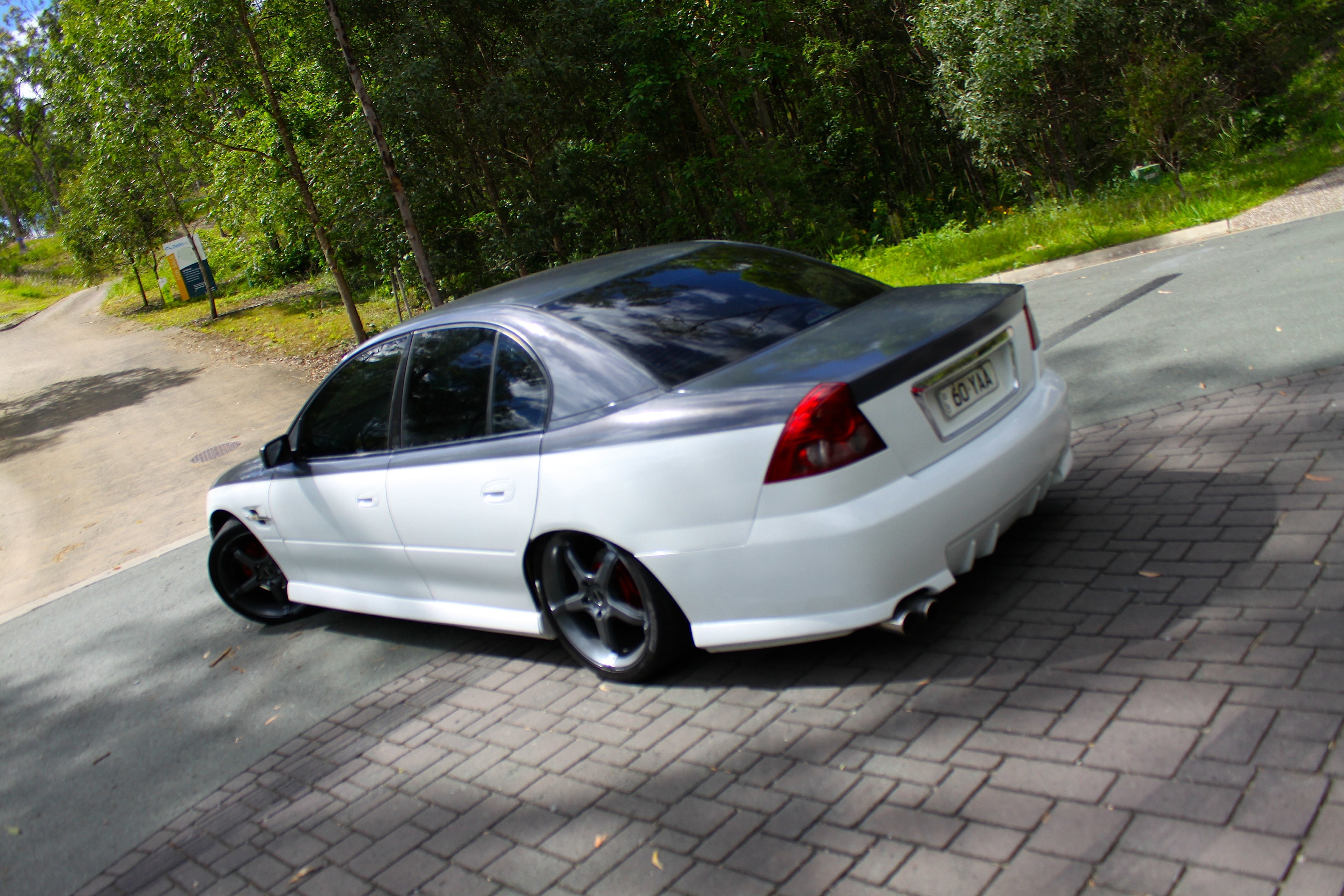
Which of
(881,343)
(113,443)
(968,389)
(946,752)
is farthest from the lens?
(113,443)

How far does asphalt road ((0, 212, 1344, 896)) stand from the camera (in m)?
4.19

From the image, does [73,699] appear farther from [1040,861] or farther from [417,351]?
[1040,861]

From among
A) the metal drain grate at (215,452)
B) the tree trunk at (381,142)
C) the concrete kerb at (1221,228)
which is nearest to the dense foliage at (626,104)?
the concrete kerb at (1221,228)

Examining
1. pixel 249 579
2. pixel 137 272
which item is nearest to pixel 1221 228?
pixel 249 579

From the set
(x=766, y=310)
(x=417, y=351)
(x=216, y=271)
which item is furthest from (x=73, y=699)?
(x=216, y=271)

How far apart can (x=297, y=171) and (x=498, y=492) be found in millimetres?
15967

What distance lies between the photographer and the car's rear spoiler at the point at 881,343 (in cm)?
329

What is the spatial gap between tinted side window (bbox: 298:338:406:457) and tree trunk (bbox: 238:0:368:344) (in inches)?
551

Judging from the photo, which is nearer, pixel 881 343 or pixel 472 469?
pixel 881 343

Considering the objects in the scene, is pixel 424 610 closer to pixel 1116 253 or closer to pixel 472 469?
pixel 472 469

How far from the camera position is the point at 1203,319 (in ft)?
22.9

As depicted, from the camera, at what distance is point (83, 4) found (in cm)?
1894

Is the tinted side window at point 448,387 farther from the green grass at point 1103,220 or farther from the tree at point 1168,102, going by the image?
the tree at point 1168,102

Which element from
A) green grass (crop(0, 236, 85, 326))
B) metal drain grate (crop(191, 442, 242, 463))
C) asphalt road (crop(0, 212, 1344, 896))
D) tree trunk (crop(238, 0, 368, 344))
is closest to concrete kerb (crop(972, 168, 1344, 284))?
asphalt road (crop(0, 212, 1344, 896))
